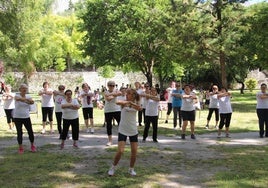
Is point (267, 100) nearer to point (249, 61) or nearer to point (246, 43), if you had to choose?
point (246, 43)

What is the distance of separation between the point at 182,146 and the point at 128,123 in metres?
4.03

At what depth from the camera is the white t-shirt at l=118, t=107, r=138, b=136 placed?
7.53m

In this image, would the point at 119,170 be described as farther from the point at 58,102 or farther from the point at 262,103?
the point at 262,103

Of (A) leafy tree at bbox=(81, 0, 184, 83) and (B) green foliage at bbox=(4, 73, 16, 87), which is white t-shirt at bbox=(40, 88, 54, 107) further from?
(B) green foliage at bbox=(4, 73, 16, 87)

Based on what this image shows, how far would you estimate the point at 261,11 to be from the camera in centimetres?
2402

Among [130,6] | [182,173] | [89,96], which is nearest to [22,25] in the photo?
[130,6]

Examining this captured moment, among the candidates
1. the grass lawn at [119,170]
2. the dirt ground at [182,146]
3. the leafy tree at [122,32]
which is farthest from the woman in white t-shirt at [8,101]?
the leafy tree at [122,32]

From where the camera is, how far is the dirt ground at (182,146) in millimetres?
7596

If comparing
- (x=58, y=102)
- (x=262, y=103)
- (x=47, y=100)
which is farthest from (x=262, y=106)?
(x=47, y=100)

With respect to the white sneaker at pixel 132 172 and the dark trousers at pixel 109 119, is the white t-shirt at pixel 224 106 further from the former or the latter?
the white sneaker at pixel 132 172

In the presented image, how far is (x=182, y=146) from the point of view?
442 inches

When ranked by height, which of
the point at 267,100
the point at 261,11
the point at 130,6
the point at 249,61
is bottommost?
the point at 267,100

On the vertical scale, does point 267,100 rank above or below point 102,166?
above

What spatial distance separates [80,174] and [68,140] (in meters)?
4.47
